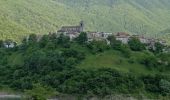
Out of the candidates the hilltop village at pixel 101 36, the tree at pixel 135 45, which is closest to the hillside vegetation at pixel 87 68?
the tree at pixel 135 45

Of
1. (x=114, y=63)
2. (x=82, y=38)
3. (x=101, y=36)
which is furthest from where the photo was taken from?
(x=101, y=36)

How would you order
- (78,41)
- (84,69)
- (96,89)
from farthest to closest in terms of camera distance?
(78,41)
(84,69)
(96,89)

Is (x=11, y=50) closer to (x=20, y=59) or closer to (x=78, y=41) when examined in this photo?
(x=20, y=59)

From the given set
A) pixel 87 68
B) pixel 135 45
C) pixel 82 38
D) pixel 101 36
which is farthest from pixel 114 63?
pixel 101 36

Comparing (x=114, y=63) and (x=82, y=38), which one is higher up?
(x=82, y=38)

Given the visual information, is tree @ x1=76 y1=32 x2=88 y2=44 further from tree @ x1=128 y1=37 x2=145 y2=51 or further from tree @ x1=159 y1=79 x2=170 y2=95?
tree @ x1=159 y1=79 x2=170 y2=95

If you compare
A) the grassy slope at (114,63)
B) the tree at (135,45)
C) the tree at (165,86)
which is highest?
the tree at (135,45)

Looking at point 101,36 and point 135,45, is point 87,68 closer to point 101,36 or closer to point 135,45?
point 135,45

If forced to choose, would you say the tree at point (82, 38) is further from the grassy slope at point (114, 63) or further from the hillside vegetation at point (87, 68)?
the grassy slope at point (114, 63)

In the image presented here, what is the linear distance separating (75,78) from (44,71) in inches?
566

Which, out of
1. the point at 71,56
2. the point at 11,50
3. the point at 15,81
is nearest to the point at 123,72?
the point at 71,56

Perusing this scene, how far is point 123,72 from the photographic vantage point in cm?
13375

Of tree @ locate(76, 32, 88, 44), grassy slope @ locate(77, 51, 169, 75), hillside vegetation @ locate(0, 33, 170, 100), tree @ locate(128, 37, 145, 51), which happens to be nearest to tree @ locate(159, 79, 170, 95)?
hillside vegetation @ locate(0, 33, 170, 100)

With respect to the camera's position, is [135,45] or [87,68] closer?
[87,68]
